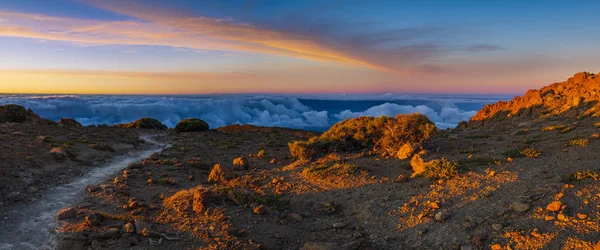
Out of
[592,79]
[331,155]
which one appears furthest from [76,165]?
[592,79]

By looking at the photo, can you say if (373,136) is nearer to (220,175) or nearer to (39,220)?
(220,175)

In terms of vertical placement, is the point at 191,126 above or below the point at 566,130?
below

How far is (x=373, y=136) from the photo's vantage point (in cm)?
1474

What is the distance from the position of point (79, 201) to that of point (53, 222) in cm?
191

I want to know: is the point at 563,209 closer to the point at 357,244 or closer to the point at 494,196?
the point at 494,196

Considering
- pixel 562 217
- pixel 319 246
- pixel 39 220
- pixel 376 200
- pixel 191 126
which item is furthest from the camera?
pixel 191 126

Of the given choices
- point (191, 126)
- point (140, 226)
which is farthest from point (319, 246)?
point (191, 126)

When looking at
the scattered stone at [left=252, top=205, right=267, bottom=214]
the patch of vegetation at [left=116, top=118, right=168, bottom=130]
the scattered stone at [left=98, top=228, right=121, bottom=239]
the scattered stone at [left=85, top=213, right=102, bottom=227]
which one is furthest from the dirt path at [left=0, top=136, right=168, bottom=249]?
the patch of vegetation at [left=116, top=118, right=168, bottom=130]

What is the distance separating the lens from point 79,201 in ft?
30.9

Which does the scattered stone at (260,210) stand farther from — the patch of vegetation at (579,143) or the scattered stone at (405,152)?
the patch of vegetation at (579,143)

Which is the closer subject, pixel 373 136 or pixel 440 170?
pixel 440 170

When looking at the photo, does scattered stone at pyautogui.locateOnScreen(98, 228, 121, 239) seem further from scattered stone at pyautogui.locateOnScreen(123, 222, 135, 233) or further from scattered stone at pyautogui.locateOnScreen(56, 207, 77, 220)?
scattered stone at pyautogui.locateOnScreen(56, 207, 77, 220)

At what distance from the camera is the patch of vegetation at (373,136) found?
13.5 meters

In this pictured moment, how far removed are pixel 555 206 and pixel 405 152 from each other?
242 inches
